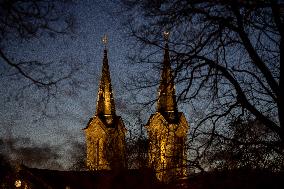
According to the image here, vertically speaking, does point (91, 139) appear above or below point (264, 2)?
above

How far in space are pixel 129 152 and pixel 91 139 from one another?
14898 mm

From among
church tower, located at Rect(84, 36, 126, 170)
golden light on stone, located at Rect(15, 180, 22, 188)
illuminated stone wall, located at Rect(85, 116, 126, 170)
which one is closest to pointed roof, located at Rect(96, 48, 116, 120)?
church tower, located at Rect(84, 36, 126, 170)

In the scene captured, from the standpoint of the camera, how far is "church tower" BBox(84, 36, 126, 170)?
161 feet

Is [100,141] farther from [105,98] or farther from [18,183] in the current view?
[18,183]

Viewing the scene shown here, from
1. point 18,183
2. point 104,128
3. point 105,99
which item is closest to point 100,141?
point 104,128

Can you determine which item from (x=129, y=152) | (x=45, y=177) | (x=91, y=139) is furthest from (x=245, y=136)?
(x=91, y=139)

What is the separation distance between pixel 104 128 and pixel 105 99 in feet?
7.87

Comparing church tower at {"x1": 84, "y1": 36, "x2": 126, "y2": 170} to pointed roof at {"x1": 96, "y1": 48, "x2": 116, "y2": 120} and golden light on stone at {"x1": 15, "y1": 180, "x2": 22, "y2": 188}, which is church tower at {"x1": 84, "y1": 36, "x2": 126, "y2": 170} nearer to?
pointed roof at {"x1": 96, "y1": 48, "x2": 116, "y2": 120}

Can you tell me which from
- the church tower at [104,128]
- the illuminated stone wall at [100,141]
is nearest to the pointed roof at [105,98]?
the church tower at [104,128]

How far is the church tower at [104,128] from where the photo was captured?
161ft

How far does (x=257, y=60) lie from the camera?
38.0 feet

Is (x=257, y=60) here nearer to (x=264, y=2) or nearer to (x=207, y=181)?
(x=264, y=2)

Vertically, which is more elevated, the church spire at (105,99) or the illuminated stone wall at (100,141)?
the church spire at (105,99)

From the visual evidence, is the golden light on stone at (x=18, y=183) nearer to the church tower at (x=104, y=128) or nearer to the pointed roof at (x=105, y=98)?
the church tower at (x=104, y=128)
